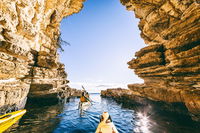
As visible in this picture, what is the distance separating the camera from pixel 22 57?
1062cm

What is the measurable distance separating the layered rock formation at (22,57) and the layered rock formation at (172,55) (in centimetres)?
1490

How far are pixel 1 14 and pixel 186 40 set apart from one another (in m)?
17.0

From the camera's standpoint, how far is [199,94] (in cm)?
745

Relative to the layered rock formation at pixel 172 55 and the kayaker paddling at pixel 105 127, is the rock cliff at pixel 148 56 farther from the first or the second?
the kayaker paddling at pixel 105 127

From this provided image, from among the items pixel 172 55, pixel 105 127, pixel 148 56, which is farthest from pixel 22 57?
pixel 172 55

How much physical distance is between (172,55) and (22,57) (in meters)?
16.8

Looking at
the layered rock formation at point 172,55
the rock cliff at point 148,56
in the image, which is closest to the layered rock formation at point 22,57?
the rock cliff at point 148,56

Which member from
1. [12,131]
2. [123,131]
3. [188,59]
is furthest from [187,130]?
[12,131]

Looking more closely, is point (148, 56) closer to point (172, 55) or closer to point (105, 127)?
point (172, 55)

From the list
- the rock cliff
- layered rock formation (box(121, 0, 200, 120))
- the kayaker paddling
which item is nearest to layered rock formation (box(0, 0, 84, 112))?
the rock cliff

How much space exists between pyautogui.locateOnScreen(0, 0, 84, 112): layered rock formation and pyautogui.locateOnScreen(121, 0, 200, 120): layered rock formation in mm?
14898

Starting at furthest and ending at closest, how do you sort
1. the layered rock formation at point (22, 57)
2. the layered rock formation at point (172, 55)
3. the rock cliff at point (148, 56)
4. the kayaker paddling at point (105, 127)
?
the layered rock formation at point (22, 57), the rock cliff at point (148, 56), the layered rock formation at point (172, 55), the kayaker paddling at point (105, 127)

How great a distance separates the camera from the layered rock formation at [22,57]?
8549 millimetres

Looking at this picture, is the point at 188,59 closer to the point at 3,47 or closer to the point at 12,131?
the point at 12,131
